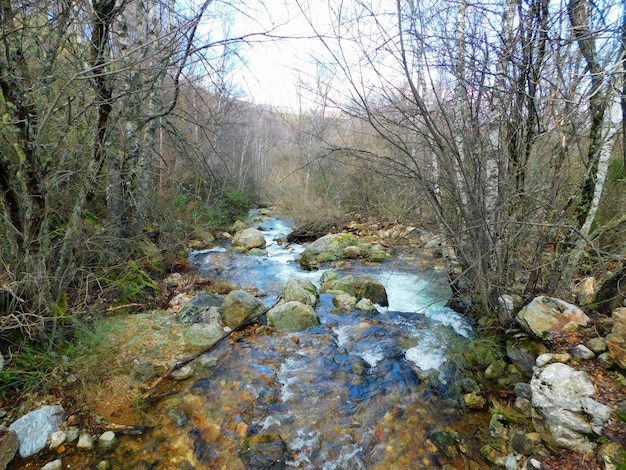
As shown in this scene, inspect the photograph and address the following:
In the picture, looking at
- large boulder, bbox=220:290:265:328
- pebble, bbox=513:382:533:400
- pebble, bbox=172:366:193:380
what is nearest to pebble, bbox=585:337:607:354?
pebble, bbox=513:382:533:400

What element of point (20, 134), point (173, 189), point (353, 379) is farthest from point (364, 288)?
point (173, 189)

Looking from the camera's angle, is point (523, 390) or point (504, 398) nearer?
point (523, 390)

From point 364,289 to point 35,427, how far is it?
455cm

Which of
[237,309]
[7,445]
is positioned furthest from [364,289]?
[7,445]

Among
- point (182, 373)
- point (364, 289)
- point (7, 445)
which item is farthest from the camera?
point (364, 289)

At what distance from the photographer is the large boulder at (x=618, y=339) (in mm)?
2443

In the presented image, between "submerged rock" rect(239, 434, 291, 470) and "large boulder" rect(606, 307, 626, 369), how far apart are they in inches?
101

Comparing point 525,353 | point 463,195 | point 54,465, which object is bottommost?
point 54,465

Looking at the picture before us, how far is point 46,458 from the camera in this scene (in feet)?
7.94

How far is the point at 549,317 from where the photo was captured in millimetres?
3129

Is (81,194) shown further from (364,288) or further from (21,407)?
(364,288)

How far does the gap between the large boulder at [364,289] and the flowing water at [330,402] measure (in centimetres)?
63

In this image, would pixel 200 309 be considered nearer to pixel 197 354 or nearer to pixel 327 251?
pixel 197 354

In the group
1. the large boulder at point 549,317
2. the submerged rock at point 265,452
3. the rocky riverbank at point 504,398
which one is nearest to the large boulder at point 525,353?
the rocky riverbank at point 504,398
